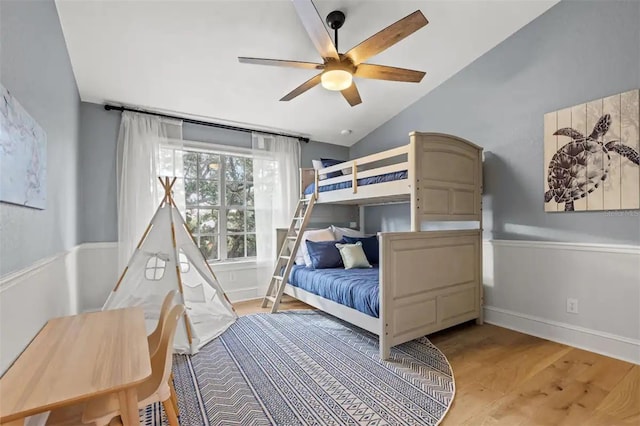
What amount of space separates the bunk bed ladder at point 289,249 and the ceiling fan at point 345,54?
1.63m

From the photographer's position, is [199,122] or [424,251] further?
[199,122]

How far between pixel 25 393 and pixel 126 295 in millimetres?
1961

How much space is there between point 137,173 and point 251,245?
5.71 feet

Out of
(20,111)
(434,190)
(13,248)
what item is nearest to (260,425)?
(13,248)

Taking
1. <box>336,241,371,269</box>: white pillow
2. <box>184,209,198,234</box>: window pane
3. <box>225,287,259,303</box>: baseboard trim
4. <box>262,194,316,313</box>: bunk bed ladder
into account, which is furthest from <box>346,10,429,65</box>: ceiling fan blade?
<box>225,287,259,303</box>: baseboard trim

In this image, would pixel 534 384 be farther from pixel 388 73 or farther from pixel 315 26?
pixel 315 26

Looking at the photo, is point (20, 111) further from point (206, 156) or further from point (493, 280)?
point (493, 280)

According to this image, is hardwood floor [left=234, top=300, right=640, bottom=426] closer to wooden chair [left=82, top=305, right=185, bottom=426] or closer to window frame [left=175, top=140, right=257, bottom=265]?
wooden chair [left=82, top=305, right=185, bottom=426]

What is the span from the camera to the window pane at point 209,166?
417 cm

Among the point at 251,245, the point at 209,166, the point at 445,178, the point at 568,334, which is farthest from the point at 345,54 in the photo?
the point at 568,334

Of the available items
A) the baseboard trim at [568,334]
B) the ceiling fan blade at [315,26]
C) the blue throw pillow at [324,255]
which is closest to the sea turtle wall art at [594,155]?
the baseboard trim at [568,334]

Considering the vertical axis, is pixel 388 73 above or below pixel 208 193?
above

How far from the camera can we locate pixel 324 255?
385 cm

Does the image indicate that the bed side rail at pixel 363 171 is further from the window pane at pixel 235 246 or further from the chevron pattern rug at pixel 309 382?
the chevron pattern rug at pixel 309 382
